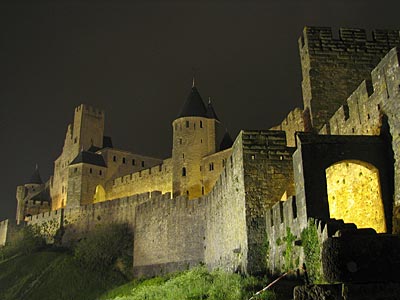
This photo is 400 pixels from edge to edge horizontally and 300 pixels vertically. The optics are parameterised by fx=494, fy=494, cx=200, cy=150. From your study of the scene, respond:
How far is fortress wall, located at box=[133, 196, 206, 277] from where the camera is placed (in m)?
27.2

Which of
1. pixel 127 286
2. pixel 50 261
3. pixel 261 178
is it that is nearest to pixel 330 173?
pixel 261 178

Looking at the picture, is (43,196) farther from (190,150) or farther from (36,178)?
(190,150)

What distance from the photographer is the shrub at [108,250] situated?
1372 inches

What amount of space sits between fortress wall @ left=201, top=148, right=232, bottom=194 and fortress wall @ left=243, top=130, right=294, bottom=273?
80.7ft

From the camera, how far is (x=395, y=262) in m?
5.21

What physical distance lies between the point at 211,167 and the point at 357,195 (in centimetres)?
2776

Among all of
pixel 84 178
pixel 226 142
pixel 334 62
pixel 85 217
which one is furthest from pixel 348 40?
pixel 84 178

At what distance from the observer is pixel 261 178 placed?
599 inches

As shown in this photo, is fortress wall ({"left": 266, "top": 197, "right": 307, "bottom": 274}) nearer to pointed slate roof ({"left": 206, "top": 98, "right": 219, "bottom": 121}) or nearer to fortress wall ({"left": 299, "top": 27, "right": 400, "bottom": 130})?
fortress wall ({"left": 299, "top": 27, "right": 400, "bottom": 130})

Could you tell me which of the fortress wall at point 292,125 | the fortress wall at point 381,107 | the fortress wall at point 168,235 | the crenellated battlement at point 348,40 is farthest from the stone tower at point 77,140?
the fortress wall at point 381,107

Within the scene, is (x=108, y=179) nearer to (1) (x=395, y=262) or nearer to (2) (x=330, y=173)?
(2) (x=330, y=173)

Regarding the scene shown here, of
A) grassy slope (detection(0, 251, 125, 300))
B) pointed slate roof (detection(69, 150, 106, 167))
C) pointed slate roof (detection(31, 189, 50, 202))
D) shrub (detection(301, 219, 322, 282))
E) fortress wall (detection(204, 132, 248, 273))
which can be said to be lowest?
grassy slope (detection(0, 251, 125, 300))

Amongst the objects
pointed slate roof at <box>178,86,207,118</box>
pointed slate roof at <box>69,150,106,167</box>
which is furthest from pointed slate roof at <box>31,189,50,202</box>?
pointed slate roof at <box>178,86,207,118</box>

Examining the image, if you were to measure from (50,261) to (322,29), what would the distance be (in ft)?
92.8
